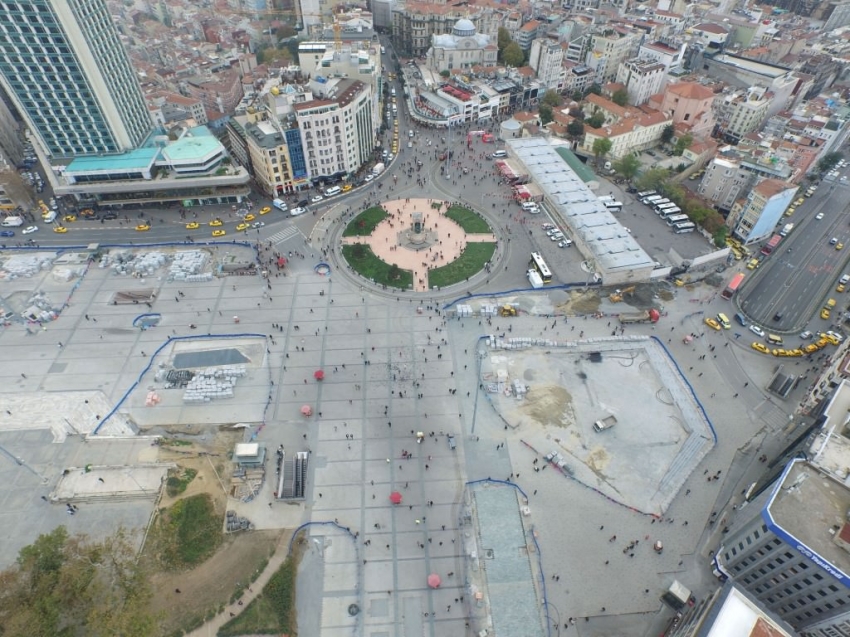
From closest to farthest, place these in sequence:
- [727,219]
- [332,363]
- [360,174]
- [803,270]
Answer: [332,363] < [803,270] < [727,219] < [360,174]

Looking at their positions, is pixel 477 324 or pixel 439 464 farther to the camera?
pixel 477 324

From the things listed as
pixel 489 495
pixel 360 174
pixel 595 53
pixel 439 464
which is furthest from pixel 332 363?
pixel 595 53

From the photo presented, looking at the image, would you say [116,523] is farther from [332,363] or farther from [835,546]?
[835,546]

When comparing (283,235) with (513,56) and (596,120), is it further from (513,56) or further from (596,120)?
(513,56)

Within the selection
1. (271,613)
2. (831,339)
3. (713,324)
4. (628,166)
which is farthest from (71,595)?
(628,166)

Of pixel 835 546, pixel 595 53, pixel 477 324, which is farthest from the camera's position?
pixel 595 53

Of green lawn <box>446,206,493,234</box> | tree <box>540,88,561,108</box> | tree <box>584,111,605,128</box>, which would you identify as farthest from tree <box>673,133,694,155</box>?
green lawn <box>446,206,493,234</box>
